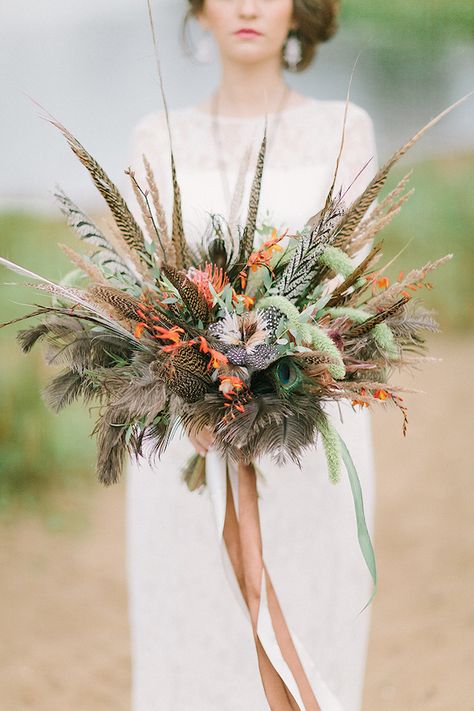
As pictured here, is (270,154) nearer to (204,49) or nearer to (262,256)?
(204,49)

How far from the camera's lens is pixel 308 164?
6.24 feet

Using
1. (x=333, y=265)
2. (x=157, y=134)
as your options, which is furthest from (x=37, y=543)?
(x=333, y=265)

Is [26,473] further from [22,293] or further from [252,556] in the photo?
[252,556]

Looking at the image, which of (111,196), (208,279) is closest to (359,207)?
(208,279)

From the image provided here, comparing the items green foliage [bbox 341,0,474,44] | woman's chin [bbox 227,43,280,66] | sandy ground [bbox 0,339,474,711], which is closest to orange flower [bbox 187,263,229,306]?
woman's chin [bbox 227,43,280,66]

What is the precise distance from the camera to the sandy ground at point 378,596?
116 inches

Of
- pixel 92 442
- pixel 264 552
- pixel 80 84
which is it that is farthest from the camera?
pixel 80 84

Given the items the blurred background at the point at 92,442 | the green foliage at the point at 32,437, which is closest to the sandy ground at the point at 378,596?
the blurred background at the point at 92,442

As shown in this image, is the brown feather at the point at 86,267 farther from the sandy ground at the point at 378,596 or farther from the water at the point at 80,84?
the water at the point at 80,84

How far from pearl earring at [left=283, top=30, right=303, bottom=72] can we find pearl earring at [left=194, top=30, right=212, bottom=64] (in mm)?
197

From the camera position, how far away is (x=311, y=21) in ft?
6.37

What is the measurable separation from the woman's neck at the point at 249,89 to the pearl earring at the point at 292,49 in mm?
40

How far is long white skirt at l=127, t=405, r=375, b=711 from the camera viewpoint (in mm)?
1812

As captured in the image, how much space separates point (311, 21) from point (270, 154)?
0.30m
